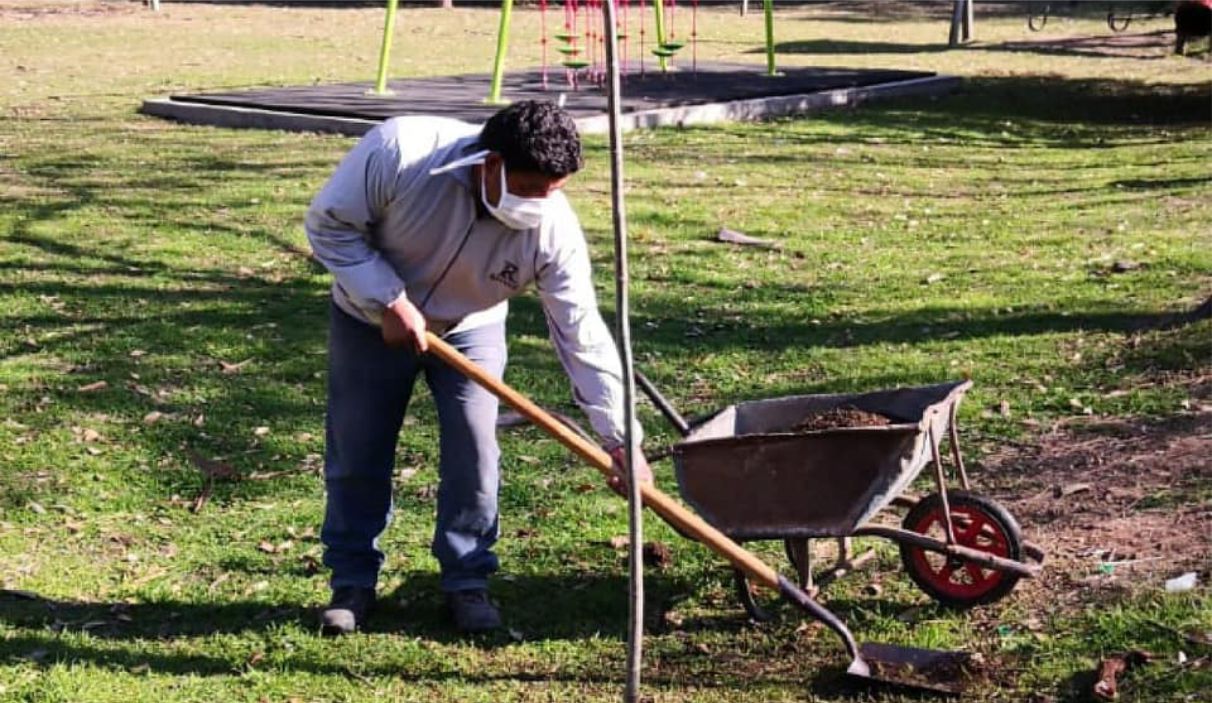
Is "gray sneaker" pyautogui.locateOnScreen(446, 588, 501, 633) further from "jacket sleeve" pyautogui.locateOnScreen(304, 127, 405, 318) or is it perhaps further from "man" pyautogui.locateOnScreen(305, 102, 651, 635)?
"jacket sleeve" pyautogui.locateOnScreen(304, 127, 405, 318)

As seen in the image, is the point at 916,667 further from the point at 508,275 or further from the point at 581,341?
the point at 508,275

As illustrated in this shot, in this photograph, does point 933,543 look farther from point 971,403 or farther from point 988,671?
point 971,403

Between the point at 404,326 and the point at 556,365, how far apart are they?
3594 millimetres

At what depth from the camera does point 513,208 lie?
419 cm

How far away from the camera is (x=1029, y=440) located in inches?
254

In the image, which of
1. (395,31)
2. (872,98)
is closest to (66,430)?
(872,98)

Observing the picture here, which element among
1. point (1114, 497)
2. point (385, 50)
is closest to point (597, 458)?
point (1114, 497)

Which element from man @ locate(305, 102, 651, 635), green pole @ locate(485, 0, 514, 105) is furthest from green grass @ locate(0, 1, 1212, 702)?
green pole @ locate(485, 0, 514, 105)

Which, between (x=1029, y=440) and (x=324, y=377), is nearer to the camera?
(x=1029, y=440)

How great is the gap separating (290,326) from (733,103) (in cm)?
937

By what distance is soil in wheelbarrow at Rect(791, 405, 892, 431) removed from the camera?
188 inches

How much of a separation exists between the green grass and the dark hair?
150cm

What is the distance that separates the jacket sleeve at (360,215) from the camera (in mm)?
4301

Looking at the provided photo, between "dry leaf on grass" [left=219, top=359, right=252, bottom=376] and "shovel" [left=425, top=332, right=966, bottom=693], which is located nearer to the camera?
"shovel" [left=425, top=332, right=966, bottom=693]
